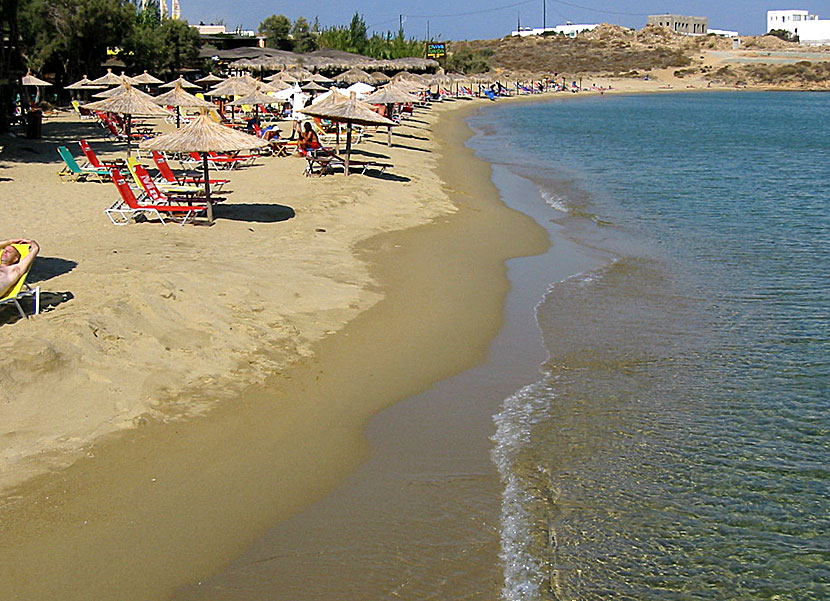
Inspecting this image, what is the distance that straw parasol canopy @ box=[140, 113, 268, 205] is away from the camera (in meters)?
11.6

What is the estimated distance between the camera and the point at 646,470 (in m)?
6.13

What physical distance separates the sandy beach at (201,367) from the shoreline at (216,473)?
2cm

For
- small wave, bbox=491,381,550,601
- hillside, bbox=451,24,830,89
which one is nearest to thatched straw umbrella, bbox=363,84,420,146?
small wave, bbox=491,381,550,601

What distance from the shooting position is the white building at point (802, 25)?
6038 inches

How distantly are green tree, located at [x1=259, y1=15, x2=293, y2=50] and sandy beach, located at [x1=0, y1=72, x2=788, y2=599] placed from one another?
5613 cm

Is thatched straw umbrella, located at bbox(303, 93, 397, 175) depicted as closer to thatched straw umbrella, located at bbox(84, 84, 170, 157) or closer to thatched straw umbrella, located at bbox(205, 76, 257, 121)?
thatched straw umbrella, located at bbox(84, 84, 170, 157)

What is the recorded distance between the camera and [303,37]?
2712 inches

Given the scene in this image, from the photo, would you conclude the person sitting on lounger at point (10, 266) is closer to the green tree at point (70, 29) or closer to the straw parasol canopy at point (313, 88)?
the straw parasol canopy at point (313, 88)

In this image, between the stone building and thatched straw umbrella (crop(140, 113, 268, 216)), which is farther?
the stone building

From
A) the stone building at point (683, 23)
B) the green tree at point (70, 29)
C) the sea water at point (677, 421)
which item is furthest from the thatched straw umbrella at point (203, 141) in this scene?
the stone building at point (683, 23)

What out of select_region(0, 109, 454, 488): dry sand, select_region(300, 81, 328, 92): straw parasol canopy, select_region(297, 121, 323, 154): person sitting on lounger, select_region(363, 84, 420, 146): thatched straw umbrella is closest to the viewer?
select_region(0, 109, 454, 488): dry sand

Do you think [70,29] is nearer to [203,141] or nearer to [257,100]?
[257,100]

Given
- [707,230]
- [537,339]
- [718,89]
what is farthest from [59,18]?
[718,89]

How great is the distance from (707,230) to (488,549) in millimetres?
11958
